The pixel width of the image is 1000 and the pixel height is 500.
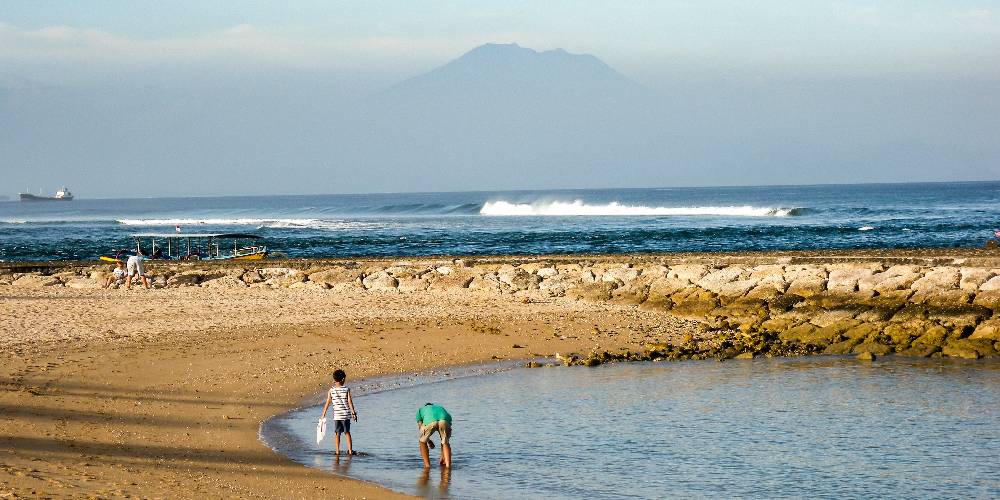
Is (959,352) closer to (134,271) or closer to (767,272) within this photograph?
(767,272)

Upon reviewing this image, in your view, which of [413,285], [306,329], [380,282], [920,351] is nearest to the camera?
[920,351]

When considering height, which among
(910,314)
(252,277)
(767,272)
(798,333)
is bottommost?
(798,333)

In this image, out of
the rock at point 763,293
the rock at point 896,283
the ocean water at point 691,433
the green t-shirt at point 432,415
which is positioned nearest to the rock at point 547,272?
the rock at point 763,293

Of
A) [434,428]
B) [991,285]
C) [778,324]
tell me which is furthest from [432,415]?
[991,285]

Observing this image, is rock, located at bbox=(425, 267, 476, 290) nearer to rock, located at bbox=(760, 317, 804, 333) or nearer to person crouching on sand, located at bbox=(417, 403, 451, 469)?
→ rock, located at bbox=(760, 317, 804, 333)

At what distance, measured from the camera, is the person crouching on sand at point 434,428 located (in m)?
12.7

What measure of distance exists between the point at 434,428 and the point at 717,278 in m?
16.4

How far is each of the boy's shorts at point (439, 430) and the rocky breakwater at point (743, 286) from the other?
Result: 9.00 meters

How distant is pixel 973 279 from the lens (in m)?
25.1

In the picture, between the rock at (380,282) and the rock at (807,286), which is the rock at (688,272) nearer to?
the rock at (807,286)

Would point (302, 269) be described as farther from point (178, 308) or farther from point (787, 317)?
point (787, 317)

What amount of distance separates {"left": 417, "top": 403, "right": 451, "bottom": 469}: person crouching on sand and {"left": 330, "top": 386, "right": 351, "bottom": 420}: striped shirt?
3.27 ft

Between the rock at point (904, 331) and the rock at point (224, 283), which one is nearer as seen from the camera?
the rock at point (904, 331)

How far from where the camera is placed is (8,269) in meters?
35.8
